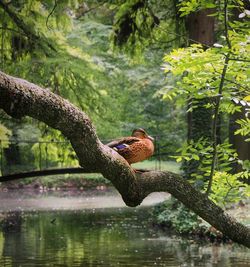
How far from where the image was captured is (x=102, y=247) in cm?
1101

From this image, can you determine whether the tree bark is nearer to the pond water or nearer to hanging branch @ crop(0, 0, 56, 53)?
the pond water

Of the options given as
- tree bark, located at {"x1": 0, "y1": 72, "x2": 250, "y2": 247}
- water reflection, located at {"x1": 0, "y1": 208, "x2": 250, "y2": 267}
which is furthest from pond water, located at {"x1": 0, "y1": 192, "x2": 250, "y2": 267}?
tree bark, located at {"x1": 0, "y1": 72, "x2": 250, "y2": 247}

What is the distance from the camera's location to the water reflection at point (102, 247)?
968cm

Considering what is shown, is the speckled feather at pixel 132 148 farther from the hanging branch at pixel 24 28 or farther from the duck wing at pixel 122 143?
the hanging branch at pixel 24 28

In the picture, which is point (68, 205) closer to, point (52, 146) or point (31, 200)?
point (31, 200)

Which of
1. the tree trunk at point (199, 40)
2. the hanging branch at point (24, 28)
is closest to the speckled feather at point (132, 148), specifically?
the hanging branch at point (24, 28)

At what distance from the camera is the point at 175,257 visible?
33.1ft

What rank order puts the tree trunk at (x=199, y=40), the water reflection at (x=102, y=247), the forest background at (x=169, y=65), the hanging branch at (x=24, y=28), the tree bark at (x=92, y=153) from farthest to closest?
the tree trunk at (x=199, y=40) → the water reflection at (x=102, y=247) → the hanging branch at (x=24, y=28) → the forest background at (x=169, y=65) → the tree bark at (x=92, y=153)

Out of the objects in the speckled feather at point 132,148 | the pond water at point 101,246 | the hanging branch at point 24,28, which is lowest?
the pond water at point 101,246

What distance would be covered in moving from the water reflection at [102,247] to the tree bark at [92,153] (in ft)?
18.0

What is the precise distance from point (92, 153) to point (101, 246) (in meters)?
8.17

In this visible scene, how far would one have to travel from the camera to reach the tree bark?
2.85m

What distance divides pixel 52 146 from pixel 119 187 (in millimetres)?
7226

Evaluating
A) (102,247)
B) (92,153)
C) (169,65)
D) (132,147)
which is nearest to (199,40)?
(102,247)
